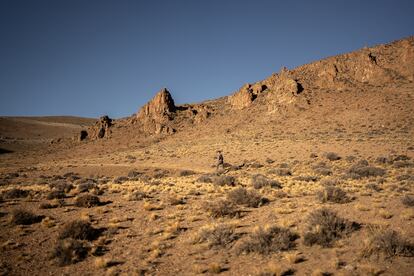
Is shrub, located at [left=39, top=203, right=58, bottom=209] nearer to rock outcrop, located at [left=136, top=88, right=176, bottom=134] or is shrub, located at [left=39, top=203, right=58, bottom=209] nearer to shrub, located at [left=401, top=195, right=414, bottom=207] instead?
shrub, located at [left=401, top=195, right=414, bottom=207]

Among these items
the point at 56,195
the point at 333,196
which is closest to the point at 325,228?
the point at 333,196

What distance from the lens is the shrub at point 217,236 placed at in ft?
30.3

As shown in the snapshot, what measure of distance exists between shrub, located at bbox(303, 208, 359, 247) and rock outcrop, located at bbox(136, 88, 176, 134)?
59.3 meters

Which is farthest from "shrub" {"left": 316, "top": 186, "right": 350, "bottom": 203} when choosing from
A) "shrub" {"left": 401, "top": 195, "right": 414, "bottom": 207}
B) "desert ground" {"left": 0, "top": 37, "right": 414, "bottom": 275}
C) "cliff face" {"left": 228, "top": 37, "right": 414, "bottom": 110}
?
"cliff face" {"left": 228, "top": 37, "right": 414, "bottom": 110}

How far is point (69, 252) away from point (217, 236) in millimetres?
4250

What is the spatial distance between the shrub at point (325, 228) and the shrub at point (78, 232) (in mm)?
6818

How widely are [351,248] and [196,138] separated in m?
53.8

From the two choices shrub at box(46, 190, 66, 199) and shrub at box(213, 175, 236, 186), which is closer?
shrub at box(46, 190, 66, 199)

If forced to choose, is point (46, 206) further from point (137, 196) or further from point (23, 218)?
point (137, 196)

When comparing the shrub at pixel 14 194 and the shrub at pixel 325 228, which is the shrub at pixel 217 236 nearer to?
the shrub at pixel 325 228

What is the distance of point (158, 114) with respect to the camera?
242 ft

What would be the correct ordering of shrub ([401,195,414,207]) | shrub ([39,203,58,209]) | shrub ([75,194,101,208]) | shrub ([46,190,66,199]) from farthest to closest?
shrub ([46,190,66,199]), shrub ([75,194,101,208]), shrub ([39,203,58,209]), shrub ([401,195,414,207])

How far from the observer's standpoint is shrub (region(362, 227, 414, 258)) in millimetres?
7641

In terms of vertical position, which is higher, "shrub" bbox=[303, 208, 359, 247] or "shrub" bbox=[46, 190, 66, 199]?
"shrub" bbox=[303, 208, 359, 247]
